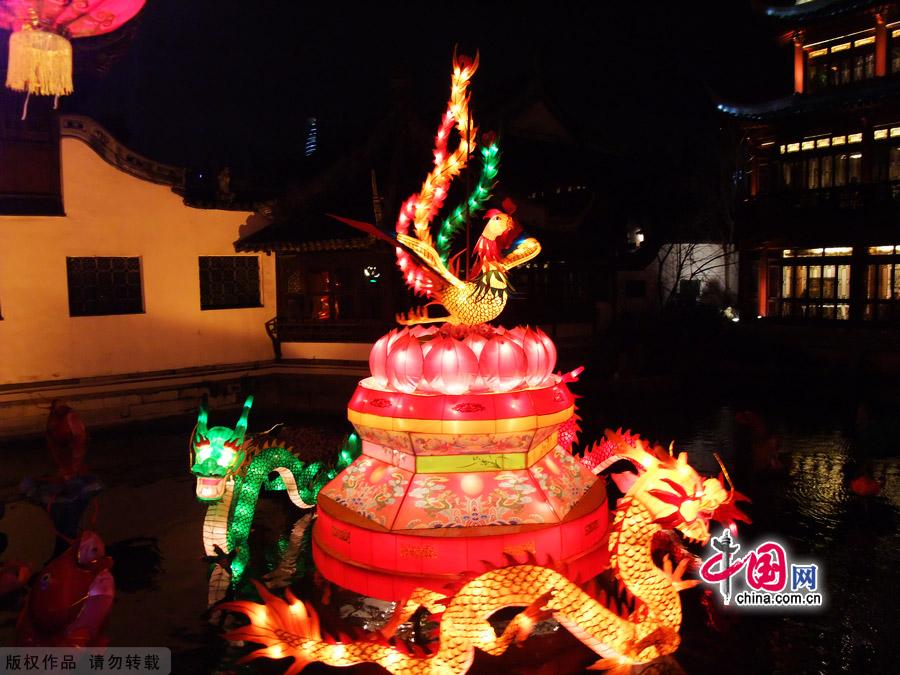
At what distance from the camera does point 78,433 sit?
20.9 feet

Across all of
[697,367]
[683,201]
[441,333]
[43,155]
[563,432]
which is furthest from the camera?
[683,201]

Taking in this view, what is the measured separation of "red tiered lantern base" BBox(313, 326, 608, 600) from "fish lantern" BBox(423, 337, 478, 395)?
68mm

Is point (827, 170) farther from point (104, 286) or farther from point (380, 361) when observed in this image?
point (104, 286)

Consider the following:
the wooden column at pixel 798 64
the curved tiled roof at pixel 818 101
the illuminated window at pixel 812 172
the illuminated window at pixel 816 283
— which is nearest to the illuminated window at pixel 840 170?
the illuminated window at pixel 812 172

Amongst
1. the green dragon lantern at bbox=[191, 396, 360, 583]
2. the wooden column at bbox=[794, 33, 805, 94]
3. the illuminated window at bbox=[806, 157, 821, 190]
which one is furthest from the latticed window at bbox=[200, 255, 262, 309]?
the wooden column at bbox=[794, 33, 805, 94]

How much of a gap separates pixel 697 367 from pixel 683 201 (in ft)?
38.8

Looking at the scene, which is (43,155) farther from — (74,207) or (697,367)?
(697,367)

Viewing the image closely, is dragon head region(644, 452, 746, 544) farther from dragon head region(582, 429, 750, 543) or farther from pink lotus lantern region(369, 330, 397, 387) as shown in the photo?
pink lotus lantern region(369, 330, 397, 387)

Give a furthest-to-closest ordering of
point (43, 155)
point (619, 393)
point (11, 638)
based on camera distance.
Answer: point (619, 393), point (43, 155), point (11, 638)

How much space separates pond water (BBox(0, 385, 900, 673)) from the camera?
5410 millimetres

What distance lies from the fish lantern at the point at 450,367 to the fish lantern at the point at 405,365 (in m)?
0.09

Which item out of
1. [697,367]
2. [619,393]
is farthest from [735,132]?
[619,393]

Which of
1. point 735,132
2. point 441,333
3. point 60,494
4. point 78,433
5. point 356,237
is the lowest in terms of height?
point 60,494
